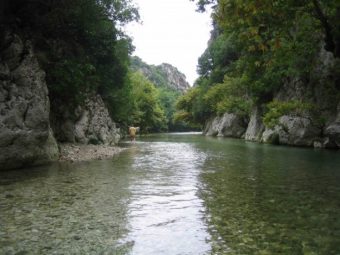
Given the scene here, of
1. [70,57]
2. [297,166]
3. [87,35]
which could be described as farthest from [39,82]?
[297,166]

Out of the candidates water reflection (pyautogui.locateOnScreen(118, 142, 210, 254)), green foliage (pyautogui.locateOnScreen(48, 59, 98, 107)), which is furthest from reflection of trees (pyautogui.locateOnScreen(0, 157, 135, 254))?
green foliage (pyautogui.locateOnScreen(48, 59, 98, 107))

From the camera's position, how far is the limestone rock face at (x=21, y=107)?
14.6 meters

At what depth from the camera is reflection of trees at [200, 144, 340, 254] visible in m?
6.08

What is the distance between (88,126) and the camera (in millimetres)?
30484

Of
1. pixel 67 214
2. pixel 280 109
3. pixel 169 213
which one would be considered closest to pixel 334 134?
pixel 280 109

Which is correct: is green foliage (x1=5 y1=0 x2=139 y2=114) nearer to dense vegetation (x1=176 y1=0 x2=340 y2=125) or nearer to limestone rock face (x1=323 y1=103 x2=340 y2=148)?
dense vegetation (x1=176 y1=0 x2=340 y2=125)

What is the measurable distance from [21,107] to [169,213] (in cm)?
963

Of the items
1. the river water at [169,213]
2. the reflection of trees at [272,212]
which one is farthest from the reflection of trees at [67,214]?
the reflection of trees at [272,212]

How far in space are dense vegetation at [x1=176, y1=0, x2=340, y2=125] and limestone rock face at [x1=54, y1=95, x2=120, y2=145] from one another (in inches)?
451

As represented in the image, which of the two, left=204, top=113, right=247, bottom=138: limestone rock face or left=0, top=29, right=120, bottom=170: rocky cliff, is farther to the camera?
left=204, top=113, right=247, bottom=138: limestone rock face

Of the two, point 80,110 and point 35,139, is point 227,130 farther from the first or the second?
point 35,139

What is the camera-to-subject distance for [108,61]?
30.7 metres

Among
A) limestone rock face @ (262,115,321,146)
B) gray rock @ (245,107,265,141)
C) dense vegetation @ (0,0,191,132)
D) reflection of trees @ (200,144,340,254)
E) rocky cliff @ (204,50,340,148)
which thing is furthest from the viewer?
gray rock @ (245,107,265,141)

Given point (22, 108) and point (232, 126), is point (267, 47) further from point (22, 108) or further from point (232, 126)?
point (232, 126)
